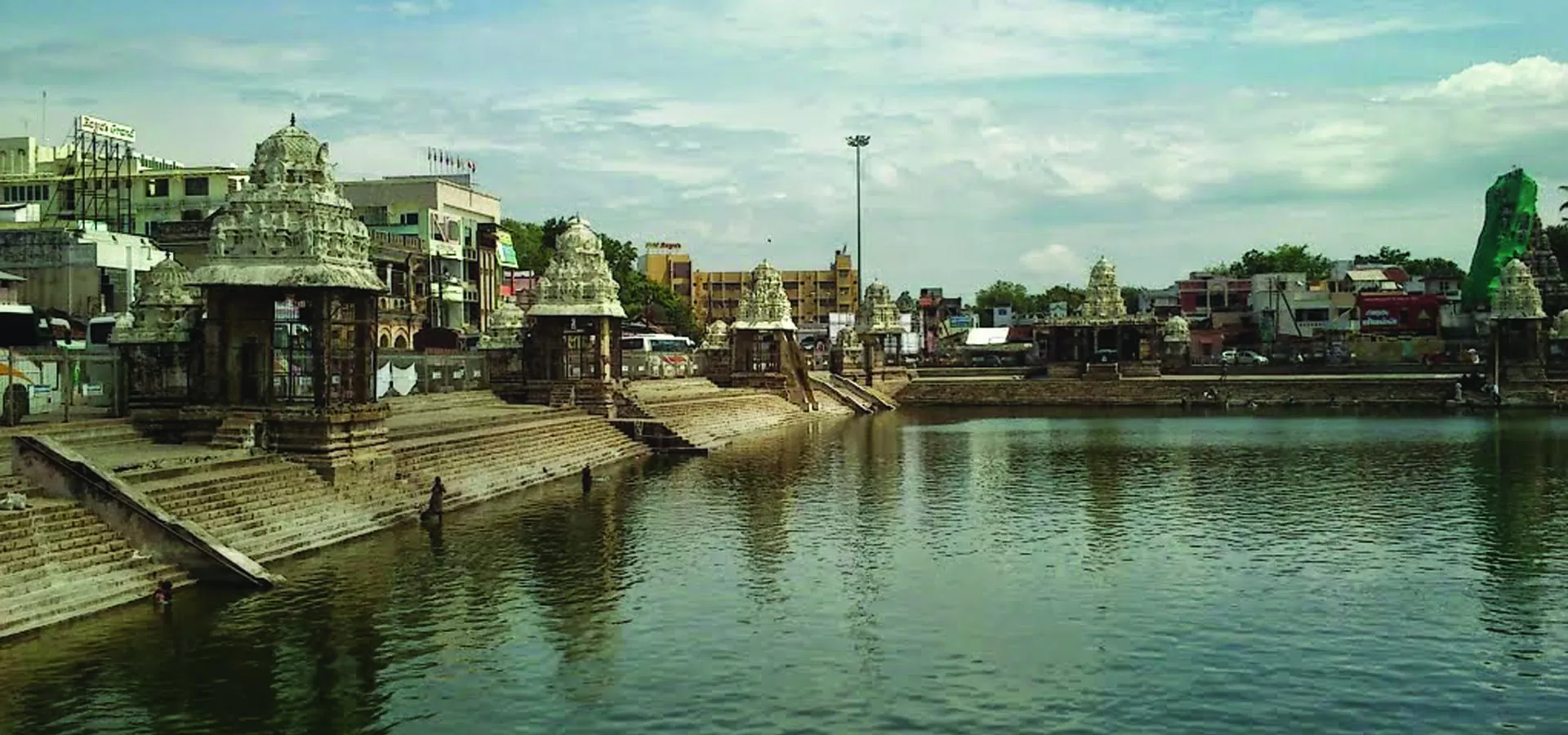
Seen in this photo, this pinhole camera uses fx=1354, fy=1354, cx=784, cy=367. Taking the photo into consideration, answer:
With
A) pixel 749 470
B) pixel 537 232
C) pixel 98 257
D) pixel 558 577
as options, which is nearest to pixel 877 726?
pixel 558 577

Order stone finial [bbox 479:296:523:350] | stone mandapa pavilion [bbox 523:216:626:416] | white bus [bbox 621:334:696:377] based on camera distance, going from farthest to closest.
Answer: white bus [bbox 621:334:696:377], stone finial [bbox 479:296:523:350], stone mandapa pavilion [bbox 523:216:626:416]

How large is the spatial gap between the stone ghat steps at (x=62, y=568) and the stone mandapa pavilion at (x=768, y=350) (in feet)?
177

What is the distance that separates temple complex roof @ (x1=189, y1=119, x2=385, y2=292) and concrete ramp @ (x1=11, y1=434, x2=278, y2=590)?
8.21 meters

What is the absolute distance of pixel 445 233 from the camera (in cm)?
8425

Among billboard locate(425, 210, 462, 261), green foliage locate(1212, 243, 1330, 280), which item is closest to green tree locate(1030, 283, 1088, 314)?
green foliage locate(1212, 243, 1330, 280)

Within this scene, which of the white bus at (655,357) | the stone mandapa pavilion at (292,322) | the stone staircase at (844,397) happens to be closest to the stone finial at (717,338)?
the white bus at (655,357)

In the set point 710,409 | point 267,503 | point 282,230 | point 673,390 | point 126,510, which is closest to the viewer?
point 126,510

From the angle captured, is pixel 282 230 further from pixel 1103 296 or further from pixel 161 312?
pixel 1103 296

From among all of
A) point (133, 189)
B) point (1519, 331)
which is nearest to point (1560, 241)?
point (1519, 331)

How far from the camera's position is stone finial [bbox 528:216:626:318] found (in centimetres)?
5147

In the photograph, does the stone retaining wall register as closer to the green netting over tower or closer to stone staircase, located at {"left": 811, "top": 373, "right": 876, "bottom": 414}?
stone staircase, located at {"left": 811, "top": 373, "right": 876, "bottom": 414}

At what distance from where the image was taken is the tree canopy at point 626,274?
371 feet

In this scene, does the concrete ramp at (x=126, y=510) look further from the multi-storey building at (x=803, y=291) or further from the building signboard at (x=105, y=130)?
the multi-storey building at (x=803, y=291)

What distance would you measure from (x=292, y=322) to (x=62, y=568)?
12.9m
